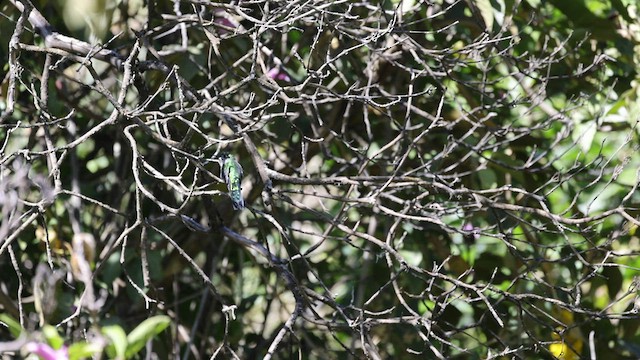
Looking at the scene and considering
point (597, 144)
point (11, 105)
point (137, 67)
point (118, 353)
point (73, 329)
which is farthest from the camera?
point (597, 144)

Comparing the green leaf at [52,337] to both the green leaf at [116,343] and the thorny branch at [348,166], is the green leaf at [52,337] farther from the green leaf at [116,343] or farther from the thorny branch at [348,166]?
the thorny branch at [348,166]

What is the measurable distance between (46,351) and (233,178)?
79 cm

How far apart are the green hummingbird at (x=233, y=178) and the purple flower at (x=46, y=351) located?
2.32 feet

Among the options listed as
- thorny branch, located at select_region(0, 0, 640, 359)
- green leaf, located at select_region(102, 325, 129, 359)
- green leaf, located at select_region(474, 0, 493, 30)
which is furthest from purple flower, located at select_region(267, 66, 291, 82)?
green leaf, located at select_region(102, 325, 129, 359)

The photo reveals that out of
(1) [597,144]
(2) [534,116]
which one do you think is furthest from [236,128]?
(1) [597,144]

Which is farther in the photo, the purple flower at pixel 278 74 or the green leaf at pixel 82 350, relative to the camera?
the purple flower at pixel 278 74

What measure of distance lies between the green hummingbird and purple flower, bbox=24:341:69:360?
706mm

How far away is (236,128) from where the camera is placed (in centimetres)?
174

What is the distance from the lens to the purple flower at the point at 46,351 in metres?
0.95

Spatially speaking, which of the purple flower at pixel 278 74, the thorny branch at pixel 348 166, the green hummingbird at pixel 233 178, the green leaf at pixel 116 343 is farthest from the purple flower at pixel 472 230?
the green leaf at pixel 116 343

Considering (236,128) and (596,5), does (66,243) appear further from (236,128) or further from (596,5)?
(596,5)

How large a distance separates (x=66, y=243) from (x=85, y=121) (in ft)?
1.08

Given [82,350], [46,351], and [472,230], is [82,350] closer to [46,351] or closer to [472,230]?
[46,351]

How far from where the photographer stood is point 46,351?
96 cm
